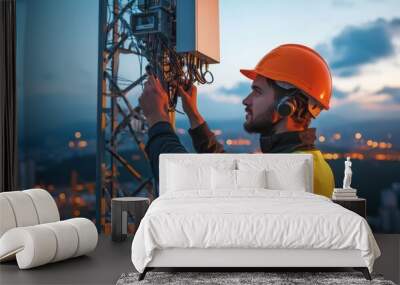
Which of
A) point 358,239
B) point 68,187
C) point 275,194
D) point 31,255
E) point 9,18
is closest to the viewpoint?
point 358,239

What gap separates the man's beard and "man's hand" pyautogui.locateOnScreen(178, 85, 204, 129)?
0.55m

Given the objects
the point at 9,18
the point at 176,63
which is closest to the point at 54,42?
the point at 9,18

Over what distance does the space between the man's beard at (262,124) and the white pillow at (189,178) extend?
3.07ft

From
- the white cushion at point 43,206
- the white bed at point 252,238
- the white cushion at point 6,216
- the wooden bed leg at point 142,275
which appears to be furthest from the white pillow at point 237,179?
the white cushion at point 6,216

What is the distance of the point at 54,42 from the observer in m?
7.39

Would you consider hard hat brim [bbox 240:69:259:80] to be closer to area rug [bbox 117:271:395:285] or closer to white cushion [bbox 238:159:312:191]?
white cushion [bbox 238:159:312:191]

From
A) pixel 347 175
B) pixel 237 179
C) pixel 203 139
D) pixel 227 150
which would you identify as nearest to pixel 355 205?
pixel 347 175

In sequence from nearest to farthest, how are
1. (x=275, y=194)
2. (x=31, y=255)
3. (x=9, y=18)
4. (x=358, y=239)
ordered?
1. (x=358, y=239)
2. (x=31, y=255)
3. (x=275, y=194)
4. (x=9, y=18)

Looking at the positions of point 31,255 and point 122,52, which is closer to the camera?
point 31,255

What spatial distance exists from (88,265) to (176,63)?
2.81 metres

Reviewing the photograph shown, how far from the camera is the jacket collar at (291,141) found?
6930 mm

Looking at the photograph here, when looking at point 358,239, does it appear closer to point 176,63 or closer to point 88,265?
point 88,265

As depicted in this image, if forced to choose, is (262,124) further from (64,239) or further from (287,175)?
(64,239)

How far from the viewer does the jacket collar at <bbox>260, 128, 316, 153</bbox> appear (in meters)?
6.93
